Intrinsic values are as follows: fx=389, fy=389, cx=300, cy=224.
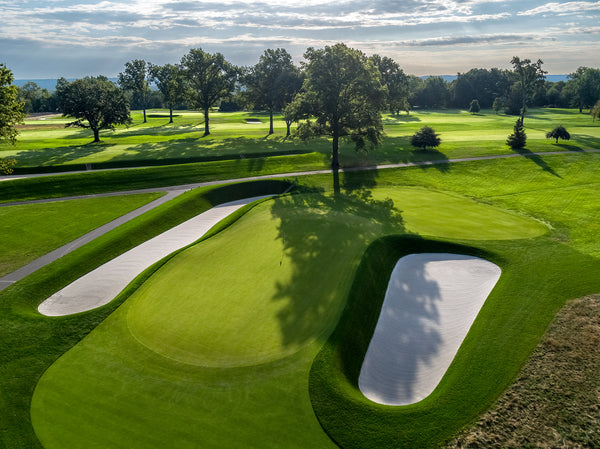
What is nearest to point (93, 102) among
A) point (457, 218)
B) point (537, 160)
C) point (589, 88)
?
point (457, 218)

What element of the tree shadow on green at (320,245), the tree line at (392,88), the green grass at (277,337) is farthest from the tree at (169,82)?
the green grass at (277,337)

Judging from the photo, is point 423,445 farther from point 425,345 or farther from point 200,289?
point 200,289

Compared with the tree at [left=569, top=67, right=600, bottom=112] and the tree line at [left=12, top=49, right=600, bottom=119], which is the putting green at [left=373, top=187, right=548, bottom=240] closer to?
the tree line at [left=12, top=49, right=600, bottom=119]

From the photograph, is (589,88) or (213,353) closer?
(213,353)

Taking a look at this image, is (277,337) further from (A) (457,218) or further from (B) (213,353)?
(A) (457,218)

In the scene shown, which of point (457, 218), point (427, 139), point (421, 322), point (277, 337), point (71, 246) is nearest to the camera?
point (277, 337)

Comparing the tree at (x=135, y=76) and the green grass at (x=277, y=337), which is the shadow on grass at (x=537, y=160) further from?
the tree at (x=135, y=76)

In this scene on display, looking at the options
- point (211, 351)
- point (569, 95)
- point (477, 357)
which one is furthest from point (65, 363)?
point (569, 95)
